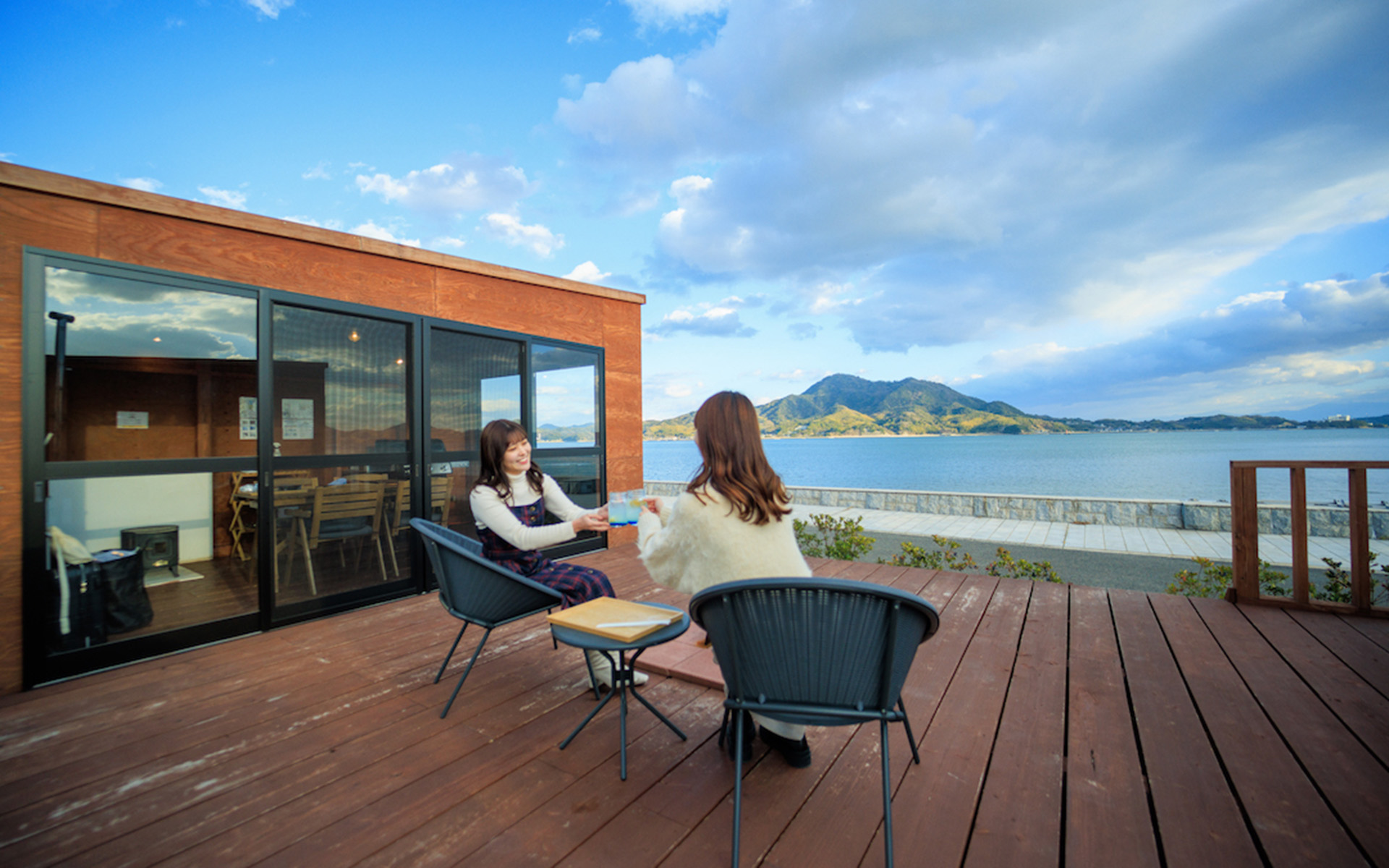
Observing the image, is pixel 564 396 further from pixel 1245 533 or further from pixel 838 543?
pixel 1245 533

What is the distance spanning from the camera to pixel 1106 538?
732cm

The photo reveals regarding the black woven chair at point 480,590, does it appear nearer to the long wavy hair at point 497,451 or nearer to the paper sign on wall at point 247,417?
the long wavy hair at point 497,451

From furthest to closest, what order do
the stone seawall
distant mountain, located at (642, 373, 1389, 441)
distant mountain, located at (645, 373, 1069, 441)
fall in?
distant mountain, located at (642, 373, 1389, 441), distant mountain, located at (645, 373, 1069, 441), the stone seawall

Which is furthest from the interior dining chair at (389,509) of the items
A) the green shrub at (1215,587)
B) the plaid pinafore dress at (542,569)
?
the green shrub at (1215,587)

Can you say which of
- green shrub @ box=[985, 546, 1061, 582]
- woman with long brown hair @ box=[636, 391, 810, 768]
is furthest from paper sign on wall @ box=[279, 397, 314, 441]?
green shrub @ box=[985, 546, 1061, 582]

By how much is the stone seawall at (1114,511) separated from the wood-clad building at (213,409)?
371 cm

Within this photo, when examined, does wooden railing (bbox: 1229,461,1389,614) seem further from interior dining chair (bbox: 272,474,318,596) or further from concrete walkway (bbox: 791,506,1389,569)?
interior dining chair (bbox: 272,474,318,596)

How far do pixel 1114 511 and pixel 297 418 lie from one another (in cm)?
1110

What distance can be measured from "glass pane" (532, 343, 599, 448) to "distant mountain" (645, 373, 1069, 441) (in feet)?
226

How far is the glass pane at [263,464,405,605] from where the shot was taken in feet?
10.6

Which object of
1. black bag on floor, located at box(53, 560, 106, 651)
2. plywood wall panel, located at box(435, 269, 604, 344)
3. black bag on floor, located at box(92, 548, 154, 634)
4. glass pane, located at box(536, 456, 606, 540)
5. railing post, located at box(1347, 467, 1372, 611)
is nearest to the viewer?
black bag on floor, located at box(53, 560, 106, 651)

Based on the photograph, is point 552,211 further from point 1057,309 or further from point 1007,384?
point 1007,384

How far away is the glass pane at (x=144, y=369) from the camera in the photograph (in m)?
2.55

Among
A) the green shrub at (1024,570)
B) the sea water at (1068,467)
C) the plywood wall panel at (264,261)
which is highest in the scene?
the plywood wall panel at (264,261)
